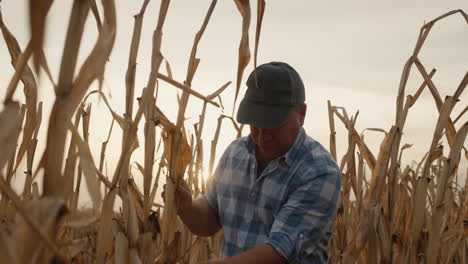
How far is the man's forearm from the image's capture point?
75.8 inches

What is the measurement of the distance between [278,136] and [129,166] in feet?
3.20

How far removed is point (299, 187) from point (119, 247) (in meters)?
0.93

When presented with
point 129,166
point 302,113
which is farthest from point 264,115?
point 129,166

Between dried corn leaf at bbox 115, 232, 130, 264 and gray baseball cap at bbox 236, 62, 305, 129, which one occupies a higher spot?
gray baseball cap at bbox 236, 62, 305, 129

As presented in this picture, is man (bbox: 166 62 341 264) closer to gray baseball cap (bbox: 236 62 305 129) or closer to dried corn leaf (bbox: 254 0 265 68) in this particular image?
gray baseball cap (bbox: 236 62 305 129)

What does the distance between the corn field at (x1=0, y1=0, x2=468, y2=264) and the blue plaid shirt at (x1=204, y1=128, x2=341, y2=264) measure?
18 cm

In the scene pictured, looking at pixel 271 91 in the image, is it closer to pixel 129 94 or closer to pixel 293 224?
pixel 293 224

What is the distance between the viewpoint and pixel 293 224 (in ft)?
5.61

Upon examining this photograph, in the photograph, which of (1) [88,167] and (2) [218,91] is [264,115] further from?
(1) [88,167]

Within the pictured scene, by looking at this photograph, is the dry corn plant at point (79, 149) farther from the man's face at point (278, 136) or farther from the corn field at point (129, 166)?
the man's face at point (278, 136)

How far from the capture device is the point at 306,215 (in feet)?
5.74

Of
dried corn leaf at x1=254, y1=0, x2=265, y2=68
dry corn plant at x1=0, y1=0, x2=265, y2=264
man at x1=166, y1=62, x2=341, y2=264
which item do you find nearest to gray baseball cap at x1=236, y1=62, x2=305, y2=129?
man at x1=166, y1=62, x2=341, y2=264

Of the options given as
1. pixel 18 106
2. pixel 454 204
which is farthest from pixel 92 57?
pixel 454 204

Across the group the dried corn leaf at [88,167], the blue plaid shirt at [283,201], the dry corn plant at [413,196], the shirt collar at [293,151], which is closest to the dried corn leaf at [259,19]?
the dried corn leaf at [88,167]
